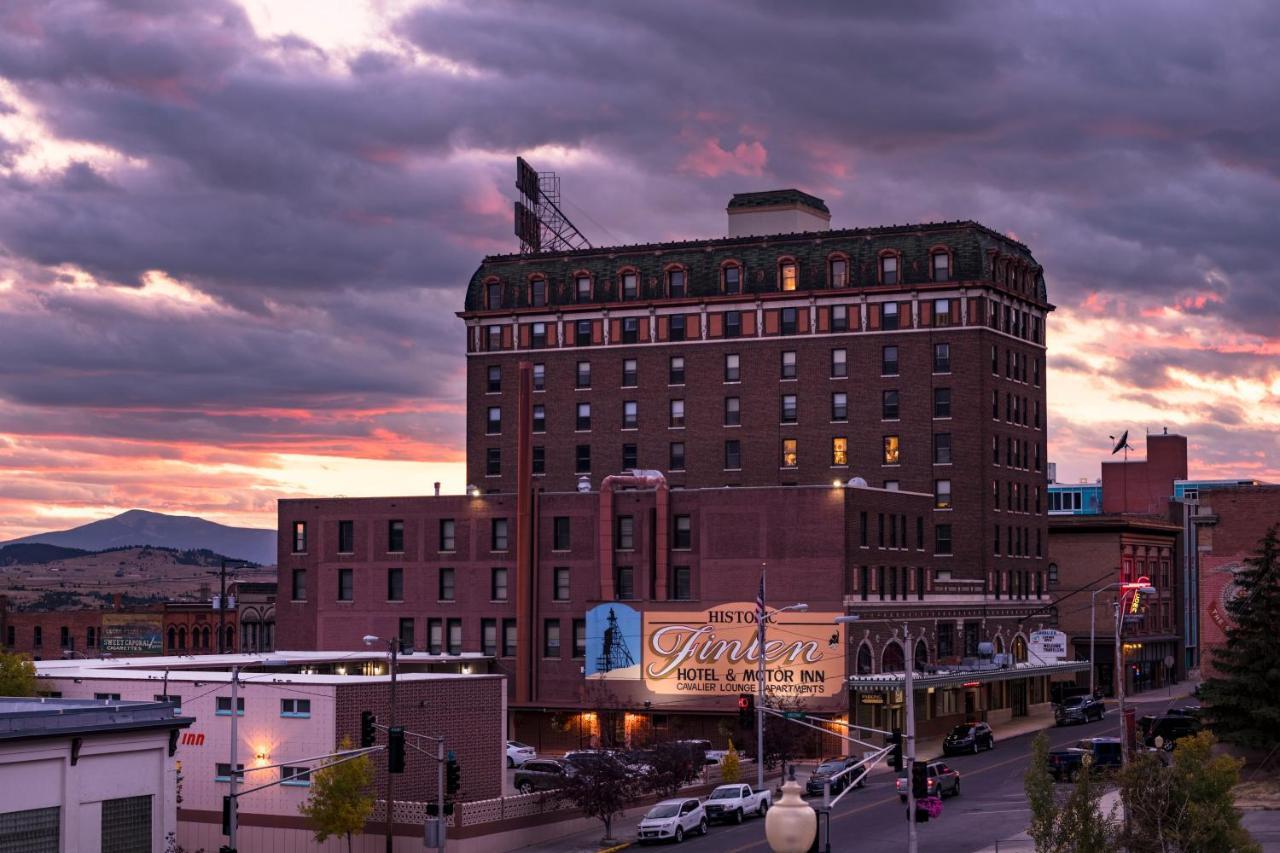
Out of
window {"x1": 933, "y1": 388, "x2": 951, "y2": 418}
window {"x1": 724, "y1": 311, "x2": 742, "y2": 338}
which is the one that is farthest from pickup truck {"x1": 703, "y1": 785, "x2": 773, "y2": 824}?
window {"x1": 724, "y1": 311, "x2": 742, "y2": 338}

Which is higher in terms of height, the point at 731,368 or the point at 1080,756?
the point at 731,368

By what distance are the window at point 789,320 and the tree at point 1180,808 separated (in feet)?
282

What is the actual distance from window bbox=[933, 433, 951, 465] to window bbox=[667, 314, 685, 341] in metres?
20.9

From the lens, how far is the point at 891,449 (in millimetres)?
126875

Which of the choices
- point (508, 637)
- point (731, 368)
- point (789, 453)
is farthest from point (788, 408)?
point (508, 637)

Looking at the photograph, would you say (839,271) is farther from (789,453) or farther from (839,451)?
(789,453)

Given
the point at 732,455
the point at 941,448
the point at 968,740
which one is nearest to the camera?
the point at 968,740

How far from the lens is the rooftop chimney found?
139m

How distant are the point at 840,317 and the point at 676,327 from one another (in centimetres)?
1277

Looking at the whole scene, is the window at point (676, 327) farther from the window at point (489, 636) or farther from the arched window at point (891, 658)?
the arched window at point (891, 658)

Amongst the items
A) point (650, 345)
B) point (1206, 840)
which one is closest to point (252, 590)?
point (650, 345)

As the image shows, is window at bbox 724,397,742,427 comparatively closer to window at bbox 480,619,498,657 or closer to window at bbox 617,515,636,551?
window at bbox 617,515,636,551

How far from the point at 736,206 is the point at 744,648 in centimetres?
4832

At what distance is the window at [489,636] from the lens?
4498 inches
